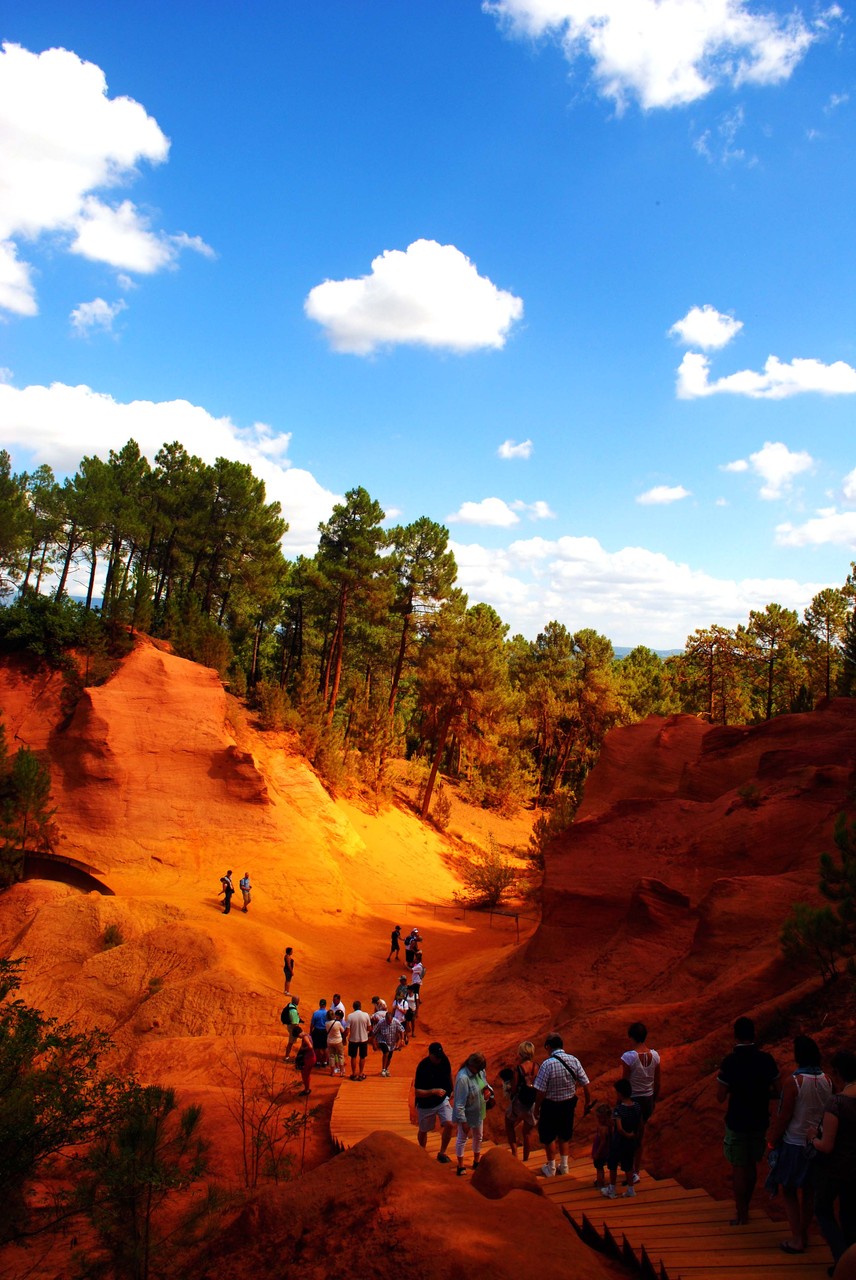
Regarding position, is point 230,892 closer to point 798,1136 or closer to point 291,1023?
point 291,1023

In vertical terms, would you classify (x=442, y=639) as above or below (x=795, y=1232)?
above

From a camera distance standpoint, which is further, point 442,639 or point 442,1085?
point 442,639

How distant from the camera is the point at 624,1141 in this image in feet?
20.7

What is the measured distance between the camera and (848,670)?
29516mm

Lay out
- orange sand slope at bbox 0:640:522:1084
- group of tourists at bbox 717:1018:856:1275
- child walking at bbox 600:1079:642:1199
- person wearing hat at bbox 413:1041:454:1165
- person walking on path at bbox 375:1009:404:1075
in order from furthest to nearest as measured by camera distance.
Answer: orange sand slope at bbox 0:640:522:1084, person walking on path at bbox 375:1009:404:1075, person wearing hat at bbox 413:1041:454:1165, child walking at bbox 600:1079:642:1199, group of tourists at bbox 717:1018:856:1275

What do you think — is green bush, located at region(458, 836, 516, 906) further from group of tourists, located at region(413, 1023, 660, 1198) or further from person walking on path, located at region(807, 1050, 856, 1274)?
person walking on path, located at region(807, 1050, 856, 1274)

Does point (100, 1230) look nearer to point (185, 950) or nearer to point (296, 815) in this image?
point (185, 950)

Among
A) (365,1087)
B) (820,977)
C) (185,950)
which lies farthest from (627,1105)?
(185,950)

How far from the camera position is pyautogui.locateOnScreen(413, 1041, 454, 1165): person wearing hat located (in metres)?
7.30

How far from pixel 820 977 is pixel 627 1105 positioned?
365 cm

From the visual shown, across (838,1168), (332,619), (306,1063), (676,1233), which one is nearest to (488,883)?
(332,619)

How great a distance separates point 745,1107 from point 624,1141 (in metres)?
1.25

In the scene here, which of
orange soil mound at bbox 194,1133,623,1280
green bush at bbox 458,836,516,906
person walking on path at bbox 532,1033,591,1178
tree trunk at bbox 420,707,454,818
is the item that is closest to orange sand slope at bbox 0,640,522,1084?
green bush at bbox 458,836,516,906

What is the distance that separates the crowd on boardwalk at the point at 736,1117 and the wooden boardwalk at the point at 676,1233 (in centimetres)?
13
